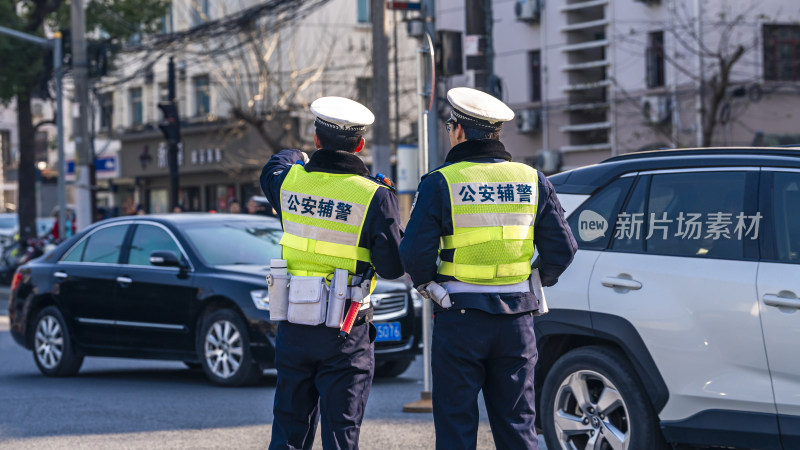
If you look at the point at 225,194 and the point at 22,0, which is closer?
the point at 22,0

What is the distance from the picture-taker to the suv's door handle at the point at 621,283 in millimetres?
5723

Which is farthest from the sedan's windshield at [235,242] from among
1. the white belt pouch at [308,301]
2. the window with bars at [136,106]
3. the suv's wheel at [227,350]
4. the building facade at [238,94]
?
the window with bars at [136,106]

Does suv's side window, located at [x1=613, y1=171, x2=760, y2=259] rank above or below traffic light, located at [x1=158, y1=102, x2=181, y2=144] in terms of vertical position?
below

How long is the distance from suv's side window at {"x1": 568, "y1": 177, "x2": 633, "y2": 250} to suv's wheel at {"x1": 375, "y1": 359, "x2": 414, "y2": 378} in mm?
4931

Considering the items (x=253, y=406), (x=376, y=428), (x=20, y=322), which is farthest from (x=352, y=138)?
(x=20, y=322)

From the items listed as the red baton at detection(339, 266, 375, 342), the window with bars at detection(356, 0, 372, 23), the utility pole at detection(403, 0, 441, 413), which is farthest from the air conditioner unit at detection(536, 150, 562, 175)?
the red baton at detection(339, 266, 375, 342)

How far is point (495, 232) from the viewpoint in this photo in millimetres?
4863

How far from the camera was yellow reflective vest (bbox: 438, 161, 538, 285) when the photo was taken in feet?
15.8

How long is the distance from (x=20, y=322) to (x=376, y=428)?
199 inches

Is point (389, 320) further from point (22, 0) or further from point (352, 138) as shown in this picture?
point (22, 0)

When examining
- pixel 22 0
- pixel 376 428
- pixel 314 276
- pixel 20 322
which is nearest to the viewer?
pixel 314 276

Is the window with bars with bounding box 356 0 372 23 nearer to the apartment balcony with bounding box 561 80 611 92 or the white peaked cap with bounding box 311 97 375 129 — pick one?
the apartment balcony with bounding box 561 80 611 92

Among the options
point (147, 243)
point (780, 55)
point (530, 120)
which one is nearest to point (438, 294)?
point (147, 243)

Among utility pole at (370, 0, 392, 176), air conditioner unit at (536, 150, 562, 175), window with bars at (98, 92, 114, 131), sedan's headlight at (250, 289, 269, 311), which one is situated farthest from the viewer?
window with bars at (98, 92, 114, 131)
